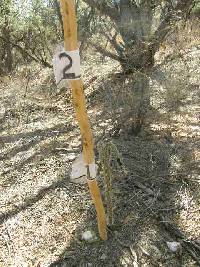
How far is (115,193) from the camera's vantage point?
13.1 ft

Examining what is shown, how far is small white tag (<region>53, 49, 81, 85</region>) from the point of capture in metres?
2.62

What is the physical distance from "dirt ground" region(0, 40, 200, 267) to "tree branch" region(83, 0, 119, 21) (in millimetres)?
1882

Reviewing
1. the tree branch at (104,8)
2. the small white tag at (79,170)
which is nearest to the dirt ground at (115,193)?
the small white tag at (79,170)

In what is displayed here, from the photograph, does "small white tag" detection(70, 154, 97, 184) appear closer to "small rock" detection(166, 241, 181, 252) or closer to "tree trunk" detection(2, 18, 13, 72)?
"small rock" detection(166, 241, 181, 252)

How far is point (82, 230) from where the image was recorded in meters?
3.59

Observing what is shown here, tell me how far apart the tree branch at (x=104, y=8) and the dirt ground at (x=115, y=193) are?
6.17 feet

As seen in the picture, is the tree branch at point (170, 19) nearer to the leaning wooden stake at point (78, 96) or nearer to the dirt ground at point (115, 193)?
→ the dirt ground at point (115, 193)

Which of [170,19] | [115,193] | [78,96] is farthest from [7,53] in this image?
[78,96]

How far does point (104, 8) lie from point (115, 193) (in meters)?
4.60

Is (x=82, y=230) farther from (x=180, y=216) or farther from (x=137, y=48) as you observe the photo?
(x=137, y=48)

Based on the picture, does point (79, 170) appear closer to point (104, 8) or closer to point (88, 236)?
point (88, 236)

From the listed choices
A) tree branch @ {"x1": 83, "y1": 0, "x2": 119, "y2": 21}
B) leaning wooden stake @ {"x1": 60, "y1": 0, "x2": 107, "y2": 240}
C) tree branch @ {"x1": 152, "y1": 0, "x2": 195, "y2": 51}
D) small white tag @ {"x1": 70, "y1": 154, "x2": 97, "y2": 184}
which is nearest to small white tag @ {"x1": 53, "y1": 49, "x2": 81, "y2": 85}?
leaning wooden stake @ {"x1": 60, "y1": 0, "x2": 107, "y2": 240}

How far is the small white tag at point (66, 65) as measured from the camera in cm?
262

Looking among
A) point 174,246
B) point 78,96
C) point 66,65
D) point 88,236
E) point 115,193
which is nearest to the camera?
point 66,65
